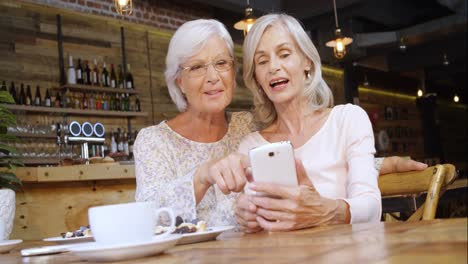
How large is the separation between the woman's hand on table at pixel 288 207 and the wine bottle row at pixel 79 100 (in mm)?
4345

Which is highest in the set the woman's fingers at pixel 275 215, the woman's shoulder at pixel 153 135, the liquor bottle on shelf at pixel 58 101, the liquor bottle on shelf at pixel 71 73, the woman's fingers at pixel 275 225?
the liquor bottle on shelf at pixel 71 73

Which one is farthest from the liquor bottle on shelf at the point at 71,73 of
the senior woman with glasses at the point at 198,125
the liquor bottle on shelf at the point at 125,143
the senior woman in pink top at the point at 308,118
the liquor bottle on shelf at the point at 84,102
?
the senior woman in pink top at the point at 308,118

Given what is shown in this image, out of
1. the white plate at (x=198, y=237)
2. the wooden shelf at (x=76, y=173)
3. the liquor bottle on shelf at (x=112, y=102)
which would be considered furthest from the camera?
the liquor bottle on shelf at (x=112, y=102)

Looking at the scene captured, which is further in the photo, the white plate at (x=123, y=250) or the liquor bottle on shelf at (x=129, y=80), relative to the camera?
the liquor bottle on shelf at (x=129, y=80)

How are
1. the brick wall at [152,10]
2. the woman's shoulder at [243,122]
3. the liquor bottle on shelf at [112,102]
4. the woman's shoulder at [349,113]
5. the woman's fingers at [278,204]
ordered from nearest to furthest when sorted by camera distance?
1. the woman's fingers at [278,204]
2. the woman's shoulder at [349,113]
3. the woman's shoulder at [243,122]
4. the brick wall at [152,10]
5. the liquor bottle on shelf at [112,102]

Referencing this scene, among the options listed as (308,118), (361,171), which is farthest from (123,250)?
(308,118)

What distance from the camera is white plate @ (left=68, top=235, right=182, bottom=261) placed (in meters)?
0.88

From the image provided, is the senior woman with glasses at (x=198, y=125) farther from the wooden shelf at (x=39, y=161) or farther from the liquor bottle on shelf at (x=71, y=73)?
the liquor bottle on shelf at (x=71, y=73)

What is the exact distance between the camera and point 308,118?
76.8 inches

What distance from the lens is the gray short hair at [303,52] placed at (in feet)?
6.01

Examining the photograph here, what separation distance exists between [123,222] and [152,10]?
6.10 meters

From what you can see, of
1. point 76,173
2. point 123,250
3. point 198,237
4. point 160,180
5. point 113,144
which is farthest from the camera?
point 113,144

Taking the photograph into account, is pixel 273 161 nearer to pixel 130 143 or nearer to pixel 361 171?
pixel 361 171

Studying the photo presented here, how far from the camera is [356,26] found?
870 centimetres
